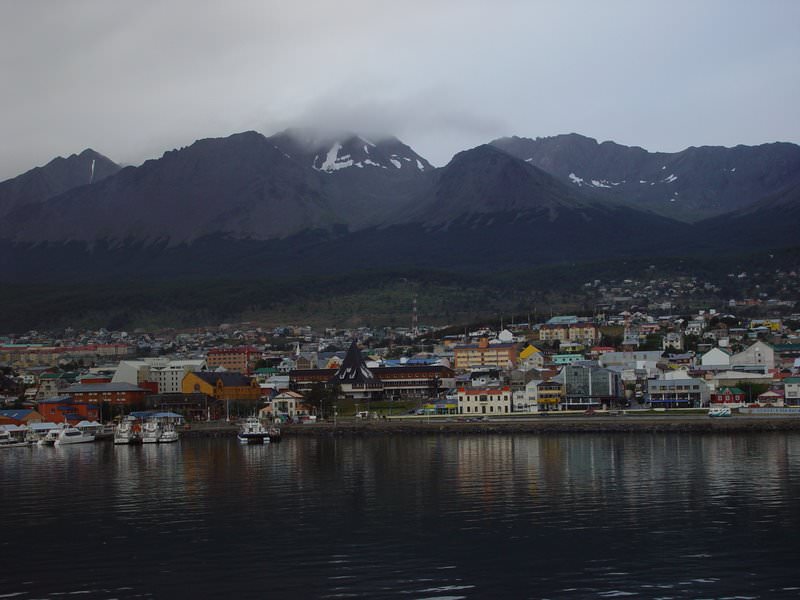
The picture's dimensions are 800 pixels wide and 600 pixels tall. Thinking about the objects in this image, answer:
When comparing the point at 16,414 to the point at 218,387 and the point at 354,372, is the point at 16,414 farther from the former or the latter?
the point at 354,372

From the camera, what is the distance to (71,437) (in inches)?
2712

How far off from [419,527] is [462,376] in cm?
6342

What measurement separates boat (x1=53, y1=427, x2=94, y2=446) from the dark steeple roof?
23.3 m

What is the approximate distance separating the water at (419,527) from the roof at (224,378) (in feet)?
138

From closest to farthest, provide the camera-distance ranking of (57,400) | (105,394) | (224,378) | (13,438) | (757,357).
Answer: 1. (13,438)
2. (57,400)
3. (757,357)
4. (105,394)
5. (224,378)

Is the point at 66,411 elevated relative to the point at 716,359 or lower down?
lower down

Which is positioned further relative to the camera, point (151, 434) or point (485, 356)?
point (485, 356)

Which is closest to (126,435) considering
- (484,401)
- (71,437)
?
(71,437)

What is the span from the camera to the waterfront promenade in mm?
59250

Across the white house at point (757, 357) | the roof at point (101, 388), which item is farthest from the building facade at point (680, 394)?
the roof at point (101, 388)

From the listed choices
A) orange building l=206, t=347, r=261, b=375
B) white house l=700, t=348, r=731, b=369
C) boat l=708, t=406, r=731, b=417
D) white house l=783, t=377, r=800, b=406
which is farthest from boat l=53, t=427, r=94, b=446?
white house l=700, t=348, r=731, b=369

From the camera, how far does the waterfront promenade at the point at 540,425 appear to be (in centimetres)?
5925

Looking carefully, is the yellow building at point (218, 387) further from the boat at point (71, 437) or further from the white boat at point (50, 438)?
the white boat at point (50, 438)

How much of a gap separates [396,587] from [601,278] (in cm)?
15398
